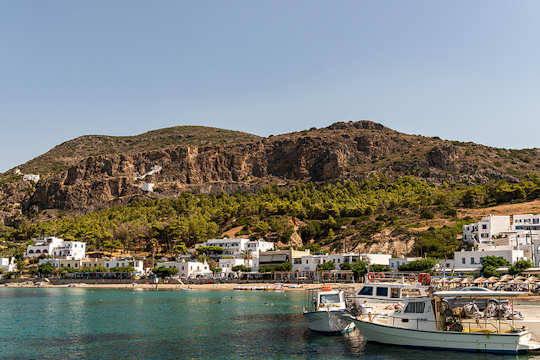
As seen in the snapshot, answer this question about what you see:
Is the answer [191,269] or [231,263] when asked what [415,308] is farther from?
[231,263]

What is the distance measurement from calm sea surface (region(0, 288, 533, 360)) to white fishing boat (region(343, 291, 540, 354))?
0.54 m

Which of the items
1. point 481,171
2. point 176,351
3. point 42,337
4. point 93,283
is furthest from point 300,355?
point 481,171

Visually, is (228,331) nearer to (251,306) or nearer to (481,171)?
(251,306)

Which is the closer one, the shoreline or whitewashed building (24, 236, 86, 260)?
the shoreline

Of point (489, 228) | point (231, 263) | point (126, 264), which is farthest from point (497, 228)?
point (126, 264)

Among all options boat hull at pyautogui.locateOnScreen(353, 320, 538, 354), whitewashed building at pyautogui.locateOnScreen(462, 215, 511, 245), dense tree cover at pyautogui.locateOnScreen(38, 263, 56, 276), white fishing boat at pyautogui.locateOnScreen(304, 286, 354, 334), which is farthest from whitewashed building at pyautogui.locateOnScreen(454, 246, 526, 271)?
dense tree cover at pyautogui.locateOnScreen(38, 263, 56, 276)

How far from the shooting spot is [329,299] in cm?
3900

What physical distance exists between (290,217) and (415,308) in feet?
418

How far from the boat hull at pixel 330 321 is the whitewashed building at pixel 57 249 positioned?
112760mm

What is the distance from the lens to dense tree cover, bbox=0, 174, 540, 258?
456ft

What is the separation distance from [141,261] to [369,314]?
335ft

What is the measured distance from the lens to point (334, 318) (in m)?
36.7

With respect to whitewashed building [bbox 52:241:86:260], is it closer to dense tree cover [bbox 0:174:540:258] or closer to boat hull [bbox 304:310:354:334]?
dense tree cover [bbox 0:174:540:258]

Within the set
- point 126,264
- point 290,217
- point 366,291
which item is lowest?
point 126,264
